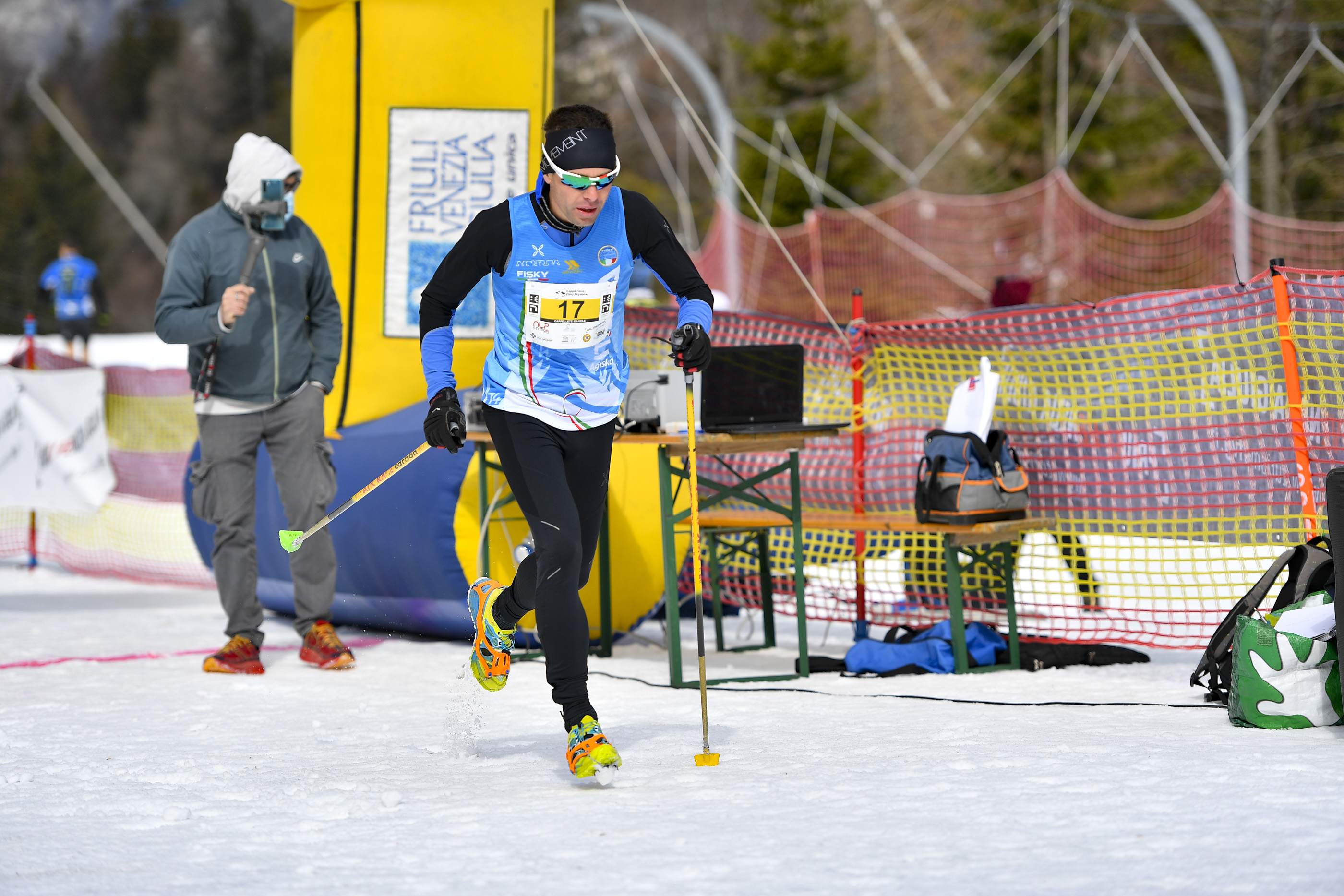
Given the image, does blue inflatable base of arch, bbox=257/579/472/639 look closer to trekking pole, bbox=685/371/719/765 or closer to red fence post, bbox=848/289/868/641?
red fence post, bbox=848/289/868/641

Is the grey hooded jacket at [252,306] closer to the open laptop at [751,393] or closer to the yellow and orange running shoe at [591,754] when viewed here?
the open laptop at [751,393]

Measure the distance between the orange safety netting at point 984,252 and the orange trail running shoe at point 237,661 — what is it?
14679 millimetres

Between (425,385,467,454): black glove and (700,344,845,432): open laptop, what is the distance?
1.86 metres

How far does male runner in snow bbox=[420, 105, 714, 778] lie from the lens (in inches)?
164

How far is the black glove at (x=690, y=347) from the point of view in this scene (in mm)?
4355

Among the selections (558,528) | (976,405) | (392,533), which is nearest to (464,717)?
(558,528)

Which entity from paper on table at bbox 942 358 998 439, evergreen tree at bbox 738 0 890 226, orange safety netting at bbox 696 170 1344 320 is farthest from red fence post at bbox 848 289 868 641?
evergreen tree at bbox 738 0 890 226

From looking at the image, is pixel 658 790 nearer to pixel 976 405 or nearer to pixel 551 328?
pixel 551 328

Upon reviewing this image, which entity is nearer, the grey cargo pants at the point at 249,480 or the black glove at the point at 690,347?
the black glove at the point at 690,347

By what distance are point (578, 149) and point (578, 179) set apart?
0.28ft

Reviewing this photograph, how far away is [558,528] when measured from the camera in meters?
4.20

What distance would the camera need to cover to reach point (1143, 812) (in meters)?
3.58

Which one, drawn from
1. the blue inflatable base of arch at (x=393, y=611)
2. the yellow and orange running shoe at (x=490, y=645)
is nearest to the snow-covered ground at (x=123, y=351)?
the blue inflatable base of arch at (x=393, y=611)

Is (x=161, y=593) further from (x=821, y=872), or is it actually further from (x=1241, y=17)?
(x=1241, y=17)
